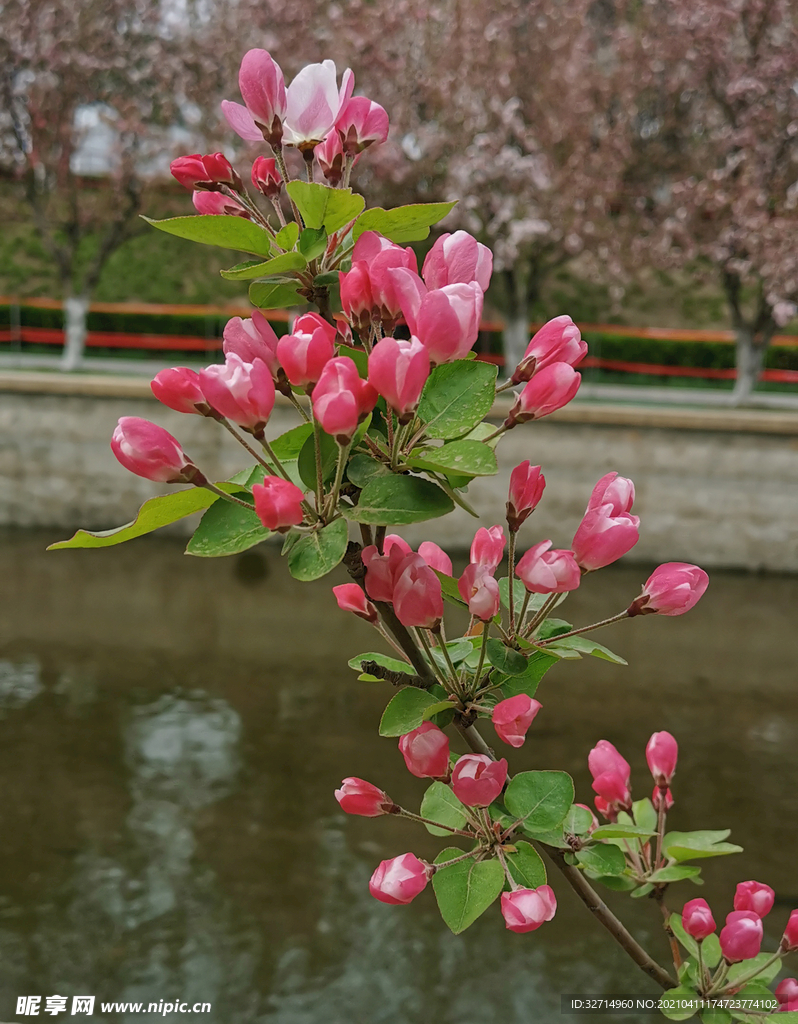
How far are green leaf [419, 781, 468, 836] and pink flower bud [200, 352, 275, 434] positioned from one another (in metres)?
0.47

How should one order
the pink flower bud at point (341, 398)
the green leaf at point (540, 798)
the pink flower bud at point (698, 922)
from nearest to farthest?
the pink flower bud at point (341, 398), the green leaf at point (540, 798), the pink flower bud at point (698, 922)

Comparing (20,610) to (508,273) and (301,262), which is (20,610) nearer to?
(301,262)

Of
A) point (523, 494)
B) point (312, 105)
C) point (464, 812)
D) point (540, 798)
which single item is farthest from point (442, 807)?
point (312, 105)

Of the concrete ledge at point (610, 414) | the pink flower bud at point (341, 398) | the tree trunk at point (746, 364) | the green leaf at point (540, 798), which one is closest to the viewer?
the pink flower bud at point (341, 398)

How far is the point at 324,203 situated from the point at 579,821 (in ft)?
2.66

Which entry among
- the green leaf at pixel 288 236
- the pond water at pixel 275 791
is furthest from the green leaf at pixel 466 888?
the pond water at pixel 275 791

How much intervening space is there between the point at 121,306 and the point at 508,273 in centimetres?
619

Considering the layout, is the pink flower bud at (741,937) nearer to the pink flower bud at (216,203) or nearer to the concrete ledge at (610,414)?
the pink flower bud at (216,203)

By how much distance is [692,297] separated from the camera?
16.2 m

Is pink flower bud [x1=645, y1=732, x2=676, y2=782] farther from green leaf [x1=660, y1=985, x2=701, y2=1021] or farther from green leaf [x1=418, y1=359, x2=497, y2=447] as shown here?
green leaf [x1=418, y1=359, x2=497, y2=447]

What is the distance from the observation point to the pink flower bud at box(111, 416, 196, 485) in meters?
0.71

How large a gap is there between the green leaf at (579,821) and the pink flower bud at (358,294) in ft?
2.25

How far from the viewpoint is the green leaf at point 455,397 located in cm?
71

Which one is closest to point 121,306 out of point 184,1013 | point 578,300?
point 578,300
